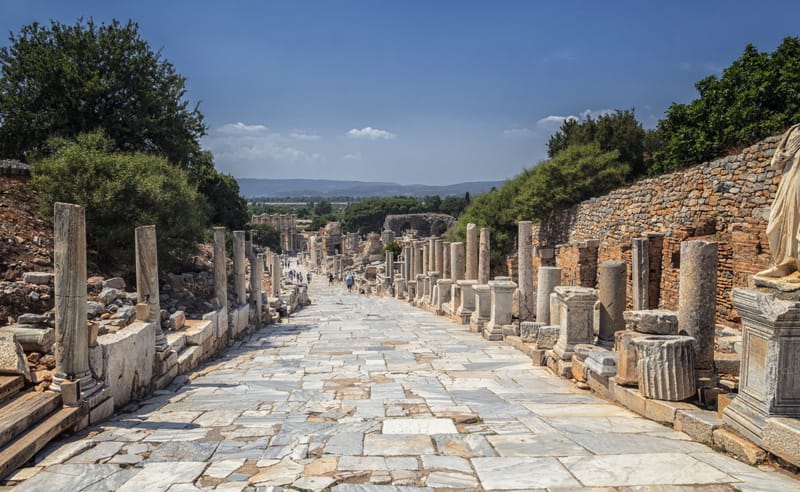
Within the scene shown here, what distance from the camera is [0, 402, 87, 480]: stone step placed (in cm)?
455

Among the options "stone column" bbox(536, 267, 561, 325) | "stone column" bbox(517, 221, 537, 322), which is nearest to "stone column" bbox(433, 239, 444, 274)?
"stone column" bbox(517, 221, 537, 322)

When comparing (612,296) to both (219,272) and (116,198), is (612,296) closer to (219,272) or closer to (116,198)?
(219,272)

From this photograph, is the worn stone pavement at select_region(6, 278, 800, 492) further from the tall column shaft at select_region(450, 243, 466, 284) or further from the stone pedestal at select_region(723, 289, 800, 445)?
the tall column shaft at select_region(450, 243, 466, 284)

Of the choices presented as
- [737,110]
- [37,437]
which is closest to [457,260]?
[737,110]

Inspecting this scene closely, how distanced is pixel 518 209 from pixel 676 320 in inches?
685

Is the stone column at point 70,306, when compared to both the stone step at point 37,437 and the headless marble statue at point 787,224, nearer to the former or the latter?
the stone step at point 37,437

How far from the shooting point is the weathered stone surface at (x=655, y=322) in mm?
6691

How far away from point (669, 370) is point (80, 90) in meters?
18.5

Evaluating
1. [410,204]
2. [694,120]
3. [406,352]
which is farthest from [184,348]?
[410,204]

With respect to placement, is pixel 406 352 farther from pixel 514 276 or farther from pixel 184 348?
pixel 514 276

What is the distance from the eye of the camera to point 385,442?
5.17 m

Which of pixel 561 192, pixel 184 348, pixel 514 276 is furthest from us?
pixel 514 276

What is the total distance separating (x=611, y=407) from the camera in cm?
657

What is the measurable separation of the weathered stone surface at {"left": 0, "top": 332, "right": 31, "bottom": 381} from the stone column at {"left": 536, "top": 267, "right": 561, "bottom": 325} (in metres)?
9.39
